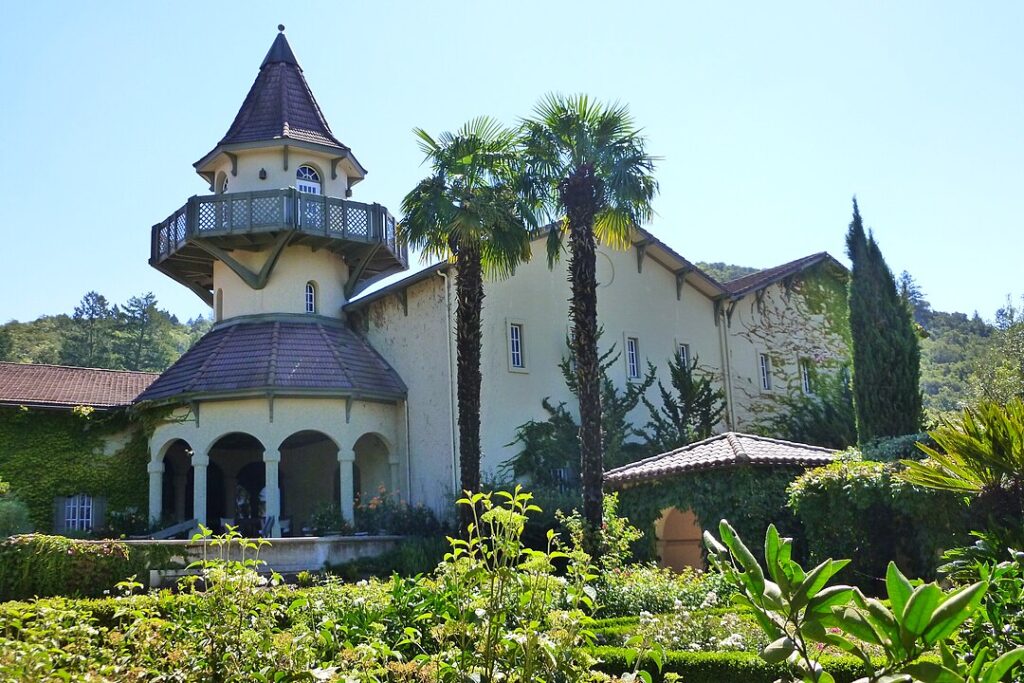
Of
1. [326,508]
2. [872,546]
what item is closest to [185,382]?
[326,508]

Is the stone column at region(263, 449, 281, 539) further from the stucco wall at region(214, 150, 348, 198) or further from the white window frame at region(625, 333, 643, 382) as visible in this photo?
the white window frame at region(625, 333, 643, 382)

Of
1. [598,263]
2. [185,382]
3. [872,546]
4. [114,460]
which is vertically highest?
[598,263]

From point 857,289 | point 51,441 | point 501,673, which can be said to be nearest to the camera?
point 501,673

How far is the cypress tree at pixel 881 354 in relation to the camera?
70.7 ft

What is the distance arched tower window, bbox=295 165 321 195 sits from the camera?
27.8 m

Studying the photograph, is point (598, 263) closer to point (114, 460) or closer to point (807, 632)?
point (114, 460)

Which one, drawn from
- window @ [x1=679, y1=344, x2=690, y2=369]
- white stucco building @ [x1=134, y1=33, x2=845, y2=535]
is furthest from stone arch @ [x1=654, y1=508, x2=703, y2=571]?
window @ [x1=679, y1=344, x2=690, y2=369]

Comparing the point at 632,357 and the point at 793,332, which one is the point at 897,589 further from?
the point at 793,332

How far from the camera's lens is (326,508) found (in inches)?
949

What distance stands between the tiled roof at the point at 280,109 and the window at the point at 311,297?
13.3 feet

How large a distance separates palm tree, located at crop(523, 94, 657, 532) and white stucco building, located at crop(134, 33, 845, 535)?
5.84 m

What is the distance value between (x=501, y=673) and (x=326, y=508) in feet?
66.0

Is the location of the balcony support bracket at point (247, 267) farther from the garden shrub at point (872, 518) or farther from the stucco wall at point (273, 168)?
the garden shrub at point (872, 518)

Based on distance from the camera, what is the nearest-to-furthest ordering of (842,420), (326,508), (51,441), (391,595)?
1. (391,595)
2. (326,508)
3. (51,441)
4. (842,420)
